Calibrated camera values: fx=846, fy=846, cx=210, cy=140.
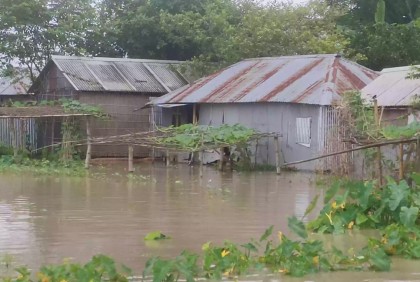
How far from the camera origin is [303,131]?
24.4 meters

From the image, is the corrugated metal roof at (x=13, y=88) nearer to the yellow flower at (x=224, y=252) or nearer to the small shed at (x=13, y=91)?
the small shed at (x=13, y=91)

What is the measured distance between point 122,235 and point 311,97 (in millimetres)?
12443

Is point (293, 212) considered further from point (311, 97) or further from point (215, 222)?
point (311, 97)

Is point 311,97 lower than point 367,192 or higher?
higher

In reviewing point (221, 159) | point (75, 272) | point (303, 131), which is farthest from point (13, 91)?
point (75, 272)

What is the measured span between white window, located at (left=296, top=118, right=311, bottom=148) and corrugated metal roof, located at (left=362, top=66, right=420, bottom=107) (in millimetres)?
2403

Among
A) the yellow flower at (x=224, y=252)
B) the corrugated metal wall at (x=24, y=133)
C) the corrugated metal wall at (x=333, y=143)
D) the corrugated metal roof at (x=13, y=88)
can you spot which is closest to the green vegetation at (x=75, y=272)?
the yellow flower at (x=224, y=252)

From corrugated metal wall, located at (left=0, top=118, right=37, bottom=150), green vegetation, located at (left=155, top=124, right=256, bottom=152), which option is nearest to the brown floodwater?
green vegetation, located at (left=155, top=124, right=256, bottom=152)

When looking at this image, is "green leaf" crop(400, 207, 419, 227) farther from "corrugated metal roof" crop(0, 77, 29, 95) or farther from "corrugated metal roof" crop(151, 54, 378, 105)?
"corrugated metal roof" crop(0, 77, 29, 95)

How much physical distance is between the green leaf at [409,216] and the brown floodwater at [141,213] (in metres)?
0.77

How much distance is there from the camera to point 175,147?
2309 cm

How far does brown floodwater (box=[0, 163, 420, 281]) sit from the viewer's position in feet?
34.6

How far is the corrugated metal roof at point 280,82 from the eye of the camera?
2388 cm

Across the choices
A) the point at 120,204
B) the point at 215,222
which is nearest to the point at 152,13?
the point at 120,204
